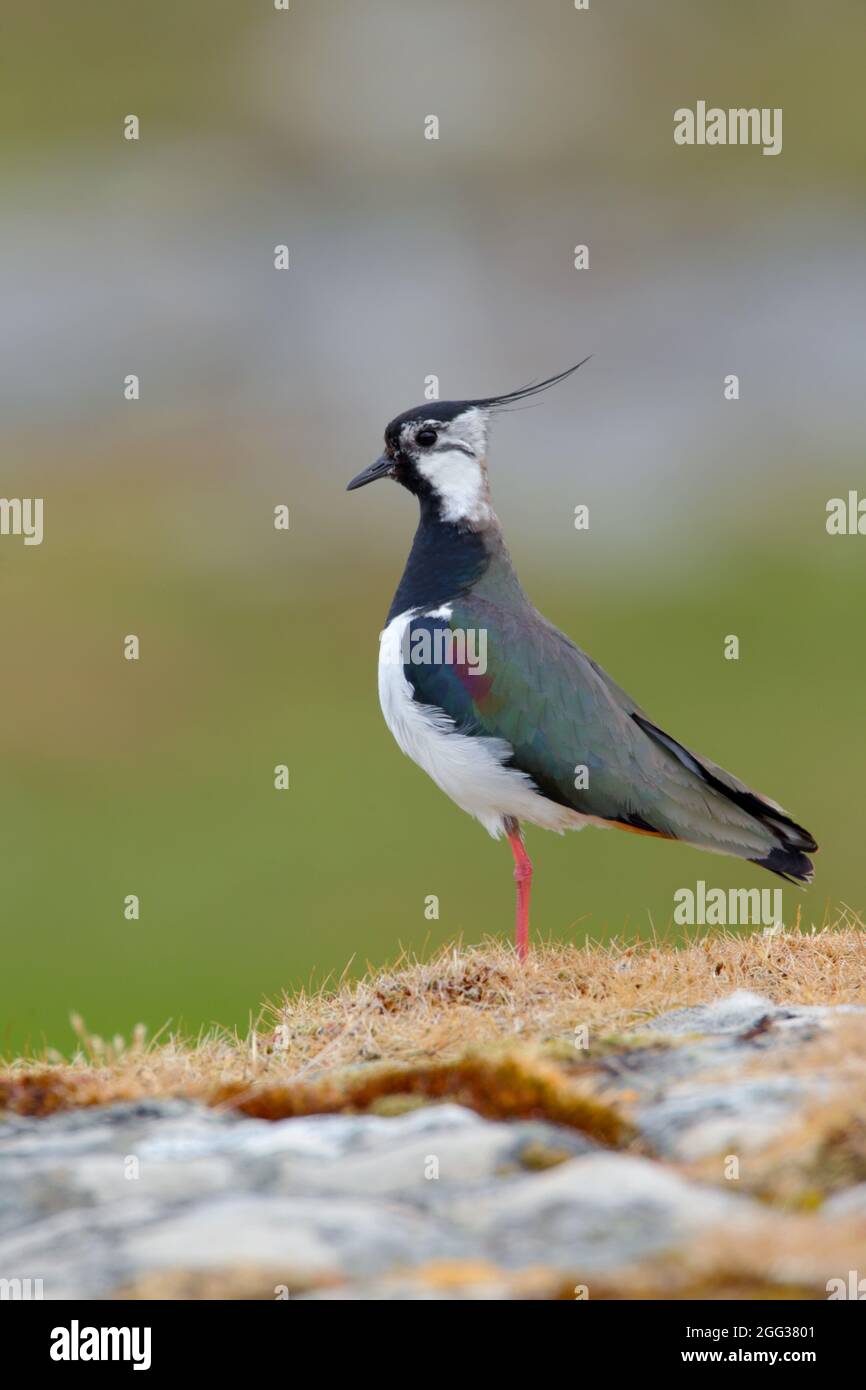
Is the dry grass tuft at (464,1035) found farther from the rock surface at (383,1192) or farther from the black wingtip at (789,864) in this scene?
the black wingtip at (789,864)

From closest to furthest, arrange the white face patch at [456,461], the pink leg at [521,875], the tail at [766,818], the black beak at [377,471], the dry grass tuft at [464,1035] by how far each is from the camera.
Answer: the dry grass tuft at [464,1035] → the pink leg at [521,875] → the tail at [766,818] → the white face patch at [456,461] → the black beak at [377,471]

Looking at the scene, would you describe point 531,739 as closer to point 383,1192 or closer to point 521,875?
point 521,875

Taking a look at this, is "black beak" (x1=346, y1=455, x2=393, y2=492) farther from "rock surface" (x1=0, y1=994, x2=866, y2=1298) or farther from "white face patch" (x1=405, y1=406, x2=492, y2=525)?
"rock surface" (x1=0, y1=994, x2=866, y2=1298)

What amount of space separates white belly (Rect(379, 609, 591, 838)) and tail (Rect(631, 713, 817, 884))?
24.5 inches

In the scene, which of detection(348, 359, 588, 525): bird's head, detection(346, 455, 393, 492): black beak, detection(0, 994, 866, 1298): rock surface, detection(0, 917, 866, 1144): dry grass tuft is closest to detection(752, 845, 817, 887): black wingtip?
detection(0, 917, 866, 1144): dry grass tuft

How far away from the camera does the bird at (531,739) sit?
9148 millimetres

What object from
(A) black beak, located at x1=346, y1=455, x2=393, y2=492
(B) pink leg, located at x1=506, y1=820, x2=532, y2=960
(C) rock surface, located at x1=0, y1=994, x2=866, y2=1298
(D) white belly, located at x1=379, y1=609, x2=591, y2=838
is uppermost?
(A) black beak, located at x1=346, y1=455, x2=393, y2=492

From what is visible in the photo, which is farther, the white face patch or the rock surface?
the white face patch

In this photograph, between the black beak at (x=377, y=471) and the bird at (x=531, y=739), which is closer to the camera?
the bird at (x=531, y=739)

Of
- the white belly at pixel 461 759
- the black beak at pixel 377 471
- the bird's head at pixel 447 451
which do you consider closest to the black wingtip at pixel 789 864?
the white belly at pixel 461 759

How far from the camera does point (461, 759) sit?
9.24m

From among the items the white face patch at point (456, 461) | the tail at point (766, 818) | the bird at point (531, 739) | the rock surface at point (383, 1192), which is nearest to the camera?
the rock surface at point (383, 1192)

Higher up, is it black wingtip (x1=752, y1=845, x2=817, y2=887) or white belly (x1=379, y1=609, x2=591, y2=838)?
white belly (x1=379, y1=609, x2=591, y2=838)

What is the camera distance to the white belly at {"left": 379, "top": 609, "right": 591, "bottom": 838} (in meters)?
9.20
